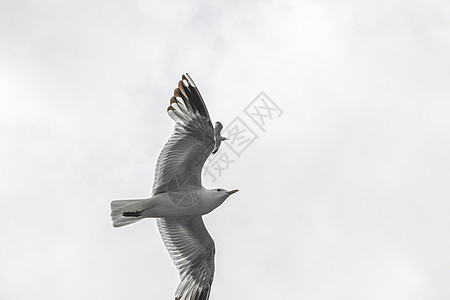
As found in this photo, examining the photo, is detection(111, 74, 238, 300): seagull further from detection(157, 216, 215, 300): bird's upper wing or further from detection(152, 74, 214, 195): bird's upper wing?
detection(157, 216, 215, 300): bird's upper wing

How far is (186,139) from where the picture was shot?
1808cm

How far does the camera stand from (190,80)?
1831 cm

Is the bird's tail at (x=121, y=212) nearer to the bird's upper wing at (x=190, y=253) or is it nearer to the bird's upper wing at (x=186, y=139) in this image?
the bird's upper wing at (x=186, y=139)

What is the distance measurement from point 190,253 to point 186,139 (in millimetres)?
3762

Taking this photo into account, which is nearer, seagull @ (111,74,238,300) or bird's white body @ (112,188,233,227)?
seagull @ (111,74,238,300)

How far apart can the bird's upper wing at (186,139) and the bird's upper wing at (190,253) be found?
1962mm

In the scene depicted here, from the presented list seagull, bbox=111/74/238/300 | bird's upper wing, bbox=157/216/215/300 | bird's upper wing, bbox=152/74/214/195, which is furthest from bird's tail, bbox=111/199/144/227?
bird's upper wing, bbox=157/216/215/300

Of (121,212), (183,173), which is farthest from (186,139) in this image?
(121,212)

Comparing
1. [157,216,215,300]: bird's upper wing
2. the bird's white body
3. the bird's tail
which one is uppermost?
the bird's tail

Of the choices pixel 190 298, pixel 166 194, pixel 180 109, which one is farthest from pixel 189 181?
pixel 190 298

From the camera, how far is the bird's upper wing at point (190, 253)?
65.9 feet

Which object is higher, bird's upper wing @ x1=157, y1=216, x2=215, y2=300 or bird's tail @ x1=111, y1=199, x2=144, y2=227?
bird's tail @ x1=111, y1=199, x2=144, y2=227

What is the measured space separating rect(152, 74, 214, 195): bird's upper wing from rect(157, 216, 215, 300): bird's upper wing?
196 centimetres

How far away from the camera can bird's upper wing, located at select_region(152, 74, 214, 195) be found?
18062 mm
